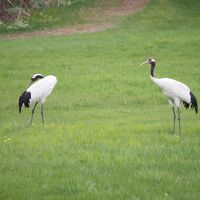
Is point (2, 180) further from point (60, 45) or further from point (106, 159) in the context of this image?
point (60, 45)

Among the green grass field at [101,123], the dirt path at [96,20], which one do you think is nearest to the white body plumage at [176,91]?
the green grass field at [101,123]

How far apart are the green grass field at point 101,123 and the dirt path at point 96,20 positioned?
1788 mm

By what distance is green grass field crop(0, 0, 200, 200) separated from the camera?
8.46 meters

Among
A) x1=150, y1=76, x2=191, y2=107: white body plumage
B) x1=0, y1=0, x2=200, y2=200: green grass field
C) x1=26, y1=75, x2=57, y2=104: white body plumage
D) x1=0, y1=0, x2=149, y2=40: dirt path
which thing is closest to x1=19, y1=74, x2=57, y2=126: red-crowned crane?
x1=26, y1=75, x2=57, y2=104: white body plumage

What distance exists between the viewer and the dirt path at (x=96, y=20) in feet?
111

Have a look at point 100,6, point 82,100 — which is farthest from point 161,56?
point 100,6

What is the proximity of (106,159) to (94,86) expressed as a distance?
35.0 ft

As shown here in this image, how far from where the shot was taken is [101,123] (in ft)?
45.8

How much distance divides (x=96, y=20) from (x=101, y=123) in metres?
22.4

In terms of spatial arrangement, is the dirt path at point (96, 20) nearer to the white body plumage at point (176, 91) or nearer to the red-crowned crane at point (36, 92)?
the red-crowned crane at point (36, 92)

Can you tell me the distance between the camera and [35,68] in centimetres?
2434

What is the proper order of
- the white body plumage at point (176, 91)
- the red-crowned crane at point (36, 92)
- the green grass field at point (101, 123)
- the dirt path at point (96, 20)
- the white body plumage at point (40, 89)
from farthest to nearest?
the dirt path at point (96, 20)
the white body plumage at point (40, 89)
the red-crowned crane at point (36, 92)
the white body plumage at point (176, 91)
the green grass field at point (101, 123)

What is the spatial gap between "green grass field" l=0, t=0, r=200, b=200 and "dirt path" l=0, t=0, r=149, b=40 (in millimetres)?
1788

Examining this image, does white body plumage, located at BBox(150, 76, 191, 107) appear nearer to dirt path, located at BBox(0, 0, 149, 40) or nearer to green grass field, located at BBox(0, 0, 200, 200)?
green grass field, located at BBox(0, 0, 200, 200)
